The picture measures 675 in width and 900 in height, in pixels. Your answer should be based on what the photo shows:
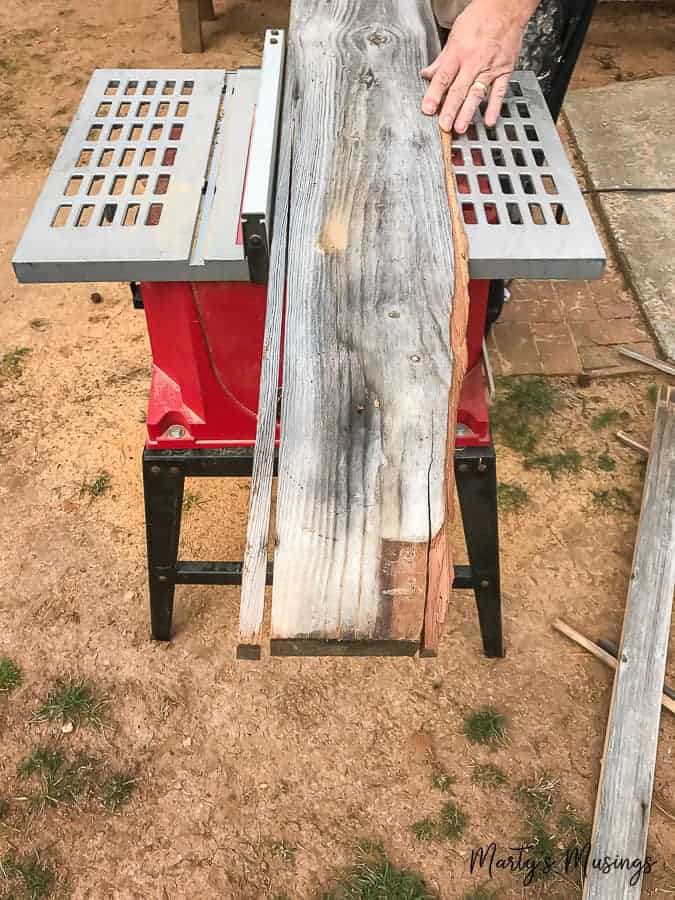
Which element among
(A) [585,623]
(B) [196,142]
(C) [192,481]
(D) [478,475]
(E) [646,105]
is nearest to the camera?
(B) [196,142]

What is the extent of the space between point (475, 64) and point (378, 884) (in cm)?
213

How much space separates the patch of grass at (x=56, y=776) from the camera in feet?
7.11

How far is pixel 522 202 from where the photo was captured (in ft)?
5.14

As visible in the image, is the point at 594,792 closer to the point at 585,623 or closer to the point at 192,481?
the point at 585,623

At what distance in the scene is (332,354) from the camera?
126 cm

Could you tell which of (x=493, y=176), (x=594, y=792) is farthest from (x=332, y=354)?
(x=594, y=792)

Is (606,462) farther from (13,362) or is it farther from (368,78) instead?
(13,362)

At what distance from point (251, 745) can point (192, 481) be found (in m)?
1.12

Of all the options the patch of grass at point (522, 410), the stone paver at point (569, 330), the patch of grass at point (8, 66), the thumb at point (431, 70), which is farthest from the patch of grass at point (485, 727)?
the patch of grass at point (8, 66)

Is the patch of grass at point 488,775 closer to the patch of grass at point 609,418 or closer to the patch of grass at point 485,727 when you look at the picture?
the patch of grass at point 485,727

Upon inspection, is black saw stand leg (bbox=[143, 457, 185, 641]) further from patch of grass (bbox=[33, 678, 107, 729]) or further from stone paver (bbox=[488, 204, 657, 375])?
stone paver (bbox=[488, 204, 657, 375])

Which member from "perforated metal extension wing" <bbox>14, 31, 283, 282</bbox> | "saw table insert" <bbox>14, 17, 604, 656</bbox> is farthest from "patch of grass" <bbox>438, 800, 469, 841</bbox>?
"perforated metal extension wing" <bbox>14, 31, 283, 282</bbox>

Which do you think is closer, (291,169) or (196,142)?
(291,169)

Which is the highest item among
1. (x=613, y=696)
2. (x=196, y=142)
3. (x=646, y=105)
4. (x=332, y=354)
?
(x=196, y=142)
